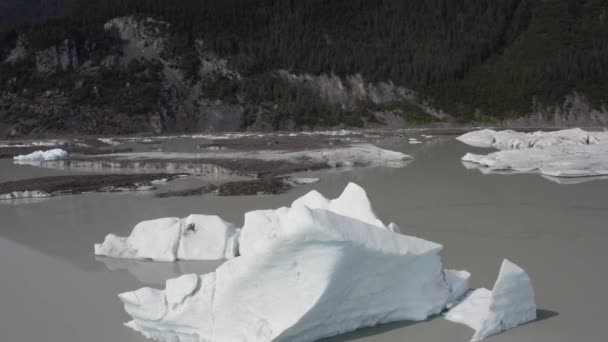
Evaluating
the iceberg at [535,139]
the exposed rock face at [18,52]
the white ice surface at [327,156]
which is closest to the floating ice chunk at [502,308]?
the white ice surface at [327,156]

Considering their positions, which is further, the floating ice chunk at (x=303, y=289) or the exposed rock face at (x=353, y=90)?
the exposed rock face at (x=353, y=90)

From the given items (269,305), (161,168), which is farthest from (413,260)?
(161,168)

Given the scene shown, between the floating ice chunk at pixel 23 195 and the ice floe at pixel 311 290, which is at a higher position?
the ice floe at pixel 311 290

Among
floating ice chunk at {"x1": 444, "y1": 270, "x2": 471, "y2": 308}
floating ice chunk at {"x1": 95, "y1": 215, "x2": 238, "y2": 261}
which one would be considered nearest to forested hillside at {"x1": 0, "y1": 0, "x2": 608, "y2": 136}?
floating ice chunk at {"x1": 95, "y1": 215, "x2": 238, "y2": 261}

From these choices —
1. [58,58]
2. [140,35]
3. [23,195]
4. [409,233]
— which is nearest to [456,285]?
[409,233]

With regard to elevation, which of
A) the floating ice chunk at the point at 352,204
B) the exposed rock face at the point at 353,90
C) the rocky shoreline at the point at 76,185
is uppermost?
the exposed rock face at the point at 353,90

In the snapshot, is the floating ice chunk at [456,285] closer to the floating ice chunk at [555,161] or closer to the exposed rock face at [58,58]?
the floating ice chunk at [555,161]

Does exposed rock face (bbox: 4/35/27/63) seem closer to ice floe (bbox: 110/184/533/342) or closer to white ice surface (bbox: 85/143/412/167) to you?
white ice surface (bbox: 85/143/412/167)

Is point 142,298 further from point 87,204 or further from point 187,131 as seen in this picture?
point 187,131
